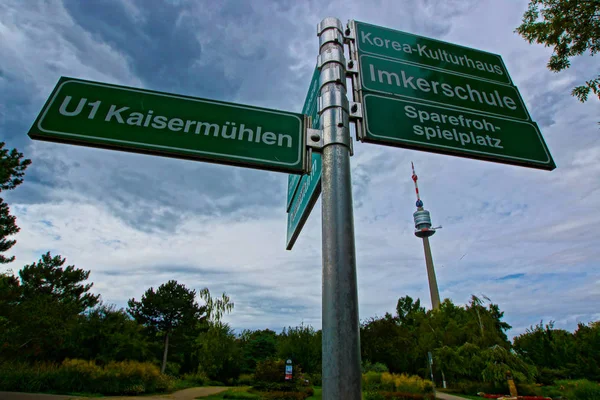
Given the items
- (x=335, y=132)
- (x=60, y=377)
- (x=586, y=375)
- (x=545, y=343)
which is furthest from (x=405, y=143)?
(x=545, y=343)

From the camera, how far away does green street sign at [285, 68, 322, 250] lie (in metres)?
1.97

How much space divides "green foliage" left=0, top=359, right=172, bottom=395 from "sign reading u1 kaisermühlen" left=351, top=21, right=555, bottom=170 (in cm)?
2402

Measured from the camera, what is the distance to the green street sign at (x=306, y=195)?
192 centimetres

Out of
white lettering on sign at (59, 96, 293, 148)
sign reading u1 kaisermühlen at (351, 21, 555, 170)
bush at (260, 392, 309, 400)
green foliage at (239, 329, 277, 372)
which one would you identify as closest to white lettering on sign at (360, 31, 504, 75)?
sign reading u1 kaisermühlen at (351, 21, 555, 170)

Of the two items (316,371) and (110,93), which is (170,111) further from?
(316,371)

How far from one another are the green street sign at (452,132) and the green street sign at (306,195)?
36cm

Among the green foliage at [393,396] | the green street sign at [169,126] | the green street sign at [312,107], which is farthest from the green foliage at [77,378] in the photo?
the green street sign at [169,126]

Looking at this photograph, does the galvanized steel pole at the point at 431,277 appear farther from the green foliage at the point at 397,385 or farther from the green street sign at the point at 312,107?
the green street sign at the point at 312,107

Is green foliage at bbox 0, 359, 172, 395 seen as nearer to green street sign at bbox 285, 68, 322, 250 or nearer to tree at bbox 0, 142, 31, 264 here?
tree at bbox 0, 142, 31, 264

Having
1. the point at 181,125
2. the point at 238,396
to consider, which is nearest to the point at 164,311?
the point at 238,396

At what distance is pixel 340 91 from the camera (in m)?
1.94

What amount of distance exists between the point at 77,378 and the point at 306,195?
24212 mm

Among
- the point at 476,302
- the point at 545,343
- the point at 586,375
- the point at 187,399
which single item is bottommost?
the point at 187,399

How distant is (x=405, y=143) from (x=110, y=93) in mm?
1757
